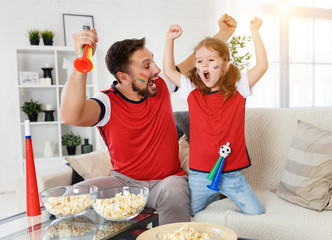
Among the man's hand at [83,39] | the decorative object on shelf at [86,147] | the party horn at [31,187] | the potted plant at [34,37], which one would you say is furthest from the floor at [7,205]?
the man's hand at [83,39]

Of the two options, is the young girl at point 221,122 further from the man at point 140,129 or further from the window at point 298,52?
the window at point 298,52

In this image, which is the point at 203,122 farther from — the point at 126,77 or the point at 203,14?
the point at 203,14

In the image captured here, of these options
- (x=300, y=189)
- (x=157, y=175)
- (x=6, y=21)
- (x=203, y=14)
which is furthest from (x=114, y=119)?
(x=203, y=14)

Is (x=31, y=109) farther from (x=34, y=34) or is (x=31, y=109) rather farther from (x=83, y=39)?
(x=83, y=39)

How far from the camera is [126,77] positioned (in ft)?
5.90

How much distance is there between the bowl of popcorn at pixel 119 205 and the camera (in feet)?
→ 3.65

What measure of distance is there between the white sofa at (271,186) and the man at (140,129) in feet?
0.73

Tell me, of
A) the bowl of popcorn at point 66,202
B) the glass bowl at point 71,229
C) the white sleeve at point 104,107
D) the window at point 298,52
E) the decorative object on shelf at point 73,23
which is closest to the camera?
the glass bowl at point 71,229

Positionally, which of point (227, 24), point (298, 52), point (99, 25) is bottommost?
point (227, 24)

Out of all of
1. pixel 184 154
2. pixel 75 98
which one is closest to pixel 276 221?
pixel 184 154

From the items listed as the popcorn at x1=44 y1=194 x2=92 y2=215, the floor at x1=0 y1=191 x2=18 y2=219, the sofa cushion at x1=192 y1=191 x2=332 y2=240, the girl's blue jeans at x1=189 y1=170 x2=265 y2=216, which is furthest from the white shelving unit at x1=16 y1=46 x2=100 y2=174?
the popcorn at x1=44 y1=194 x2=92 y2=215

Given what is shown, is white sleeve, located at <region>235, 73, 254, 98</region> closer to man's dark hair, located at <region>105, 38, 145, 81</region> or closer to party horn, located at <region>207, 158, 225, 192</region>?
party horn, located at <region>207, 158, 225, 192</region>

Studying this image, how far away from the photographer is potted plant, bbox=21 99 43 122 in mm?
3637

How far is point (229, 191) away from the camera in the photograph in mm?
1618
